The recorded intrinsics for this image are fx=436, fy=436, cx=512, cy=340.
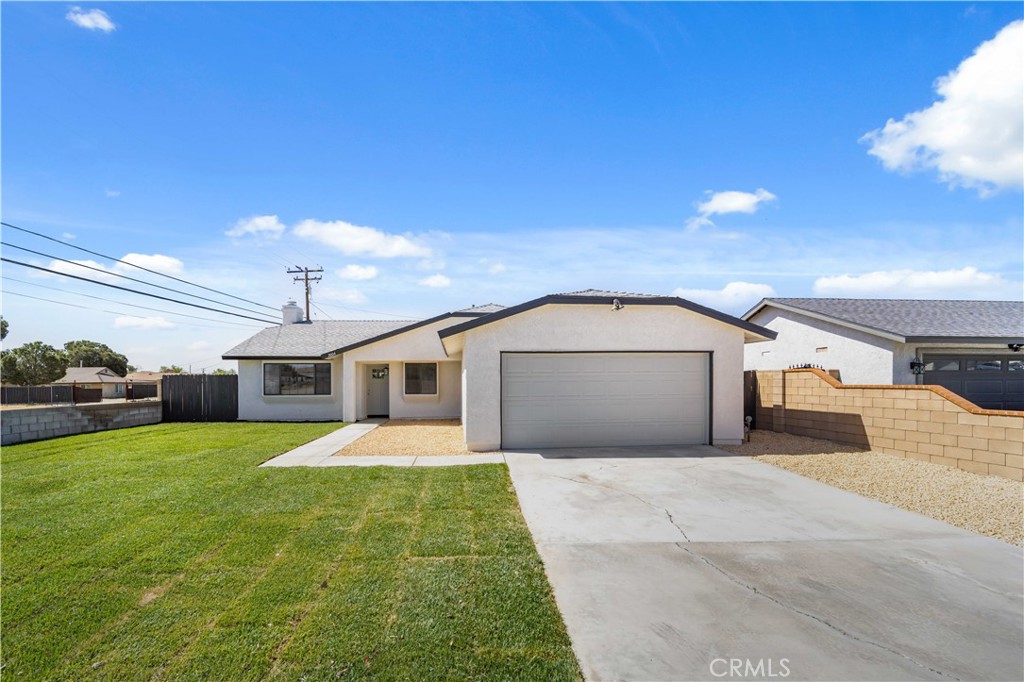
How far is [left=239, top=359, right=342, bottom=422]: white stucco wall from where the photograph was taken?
16109mm

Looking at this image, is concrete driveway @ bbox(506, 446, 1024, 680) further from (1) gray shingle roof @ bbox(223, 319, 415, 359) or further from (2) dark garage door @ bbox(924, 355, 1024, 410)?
(1) gray shingle roof @ bbox(223, 319, 415, 359)

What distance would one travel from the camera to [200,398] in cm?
1623

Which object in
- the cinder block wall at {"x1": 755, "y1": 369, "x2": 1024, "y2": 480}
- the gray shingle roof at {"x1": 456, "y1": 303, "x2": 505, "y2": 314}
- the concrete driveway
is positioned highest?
the gray shingle roof at {"x1": 456, "y1": 303, "x2": 505, "y2": 314}

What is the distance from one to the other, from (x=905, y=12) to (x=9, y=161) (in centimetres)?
1957

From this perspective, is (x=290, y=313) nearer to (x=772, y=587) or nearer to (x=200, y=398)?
(x=200, y=398)

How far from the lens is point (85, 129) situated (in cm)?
1149

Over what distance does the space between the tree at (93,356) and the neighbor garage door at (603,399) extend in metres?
67.5

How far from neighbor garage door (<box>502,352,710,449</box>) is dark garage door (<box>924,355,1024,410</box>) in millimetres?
7364

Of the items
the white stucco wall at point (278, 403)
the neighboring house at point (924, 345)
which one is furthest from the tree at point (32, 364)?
the neighboring house at point (924, 345)

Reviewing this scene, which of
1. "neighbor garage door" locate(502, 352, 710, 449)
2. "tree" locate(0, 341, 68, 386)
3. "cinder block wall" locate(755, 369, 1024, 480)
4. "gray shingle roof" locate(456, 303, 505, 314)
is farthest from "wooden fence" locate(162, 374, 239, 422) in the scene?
"tree" locate(0, 341, 68, 386)

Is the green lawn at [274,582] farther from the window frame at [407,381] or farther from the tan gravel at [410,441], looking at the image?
the window frame at [407,381]

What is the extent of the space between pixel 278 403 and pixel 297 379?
111 cm

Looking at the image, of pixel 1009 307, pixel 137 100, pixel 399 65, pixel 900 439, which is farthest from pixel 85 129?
pixel 1009 307

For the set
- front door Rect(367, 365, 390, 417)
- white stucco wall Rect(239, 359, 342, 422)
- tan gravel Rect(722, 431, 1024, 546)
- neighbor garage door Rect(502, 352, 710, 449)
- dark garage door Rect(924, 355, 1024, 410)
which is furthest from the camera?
front door Rect(367, 365, 390, 417)
